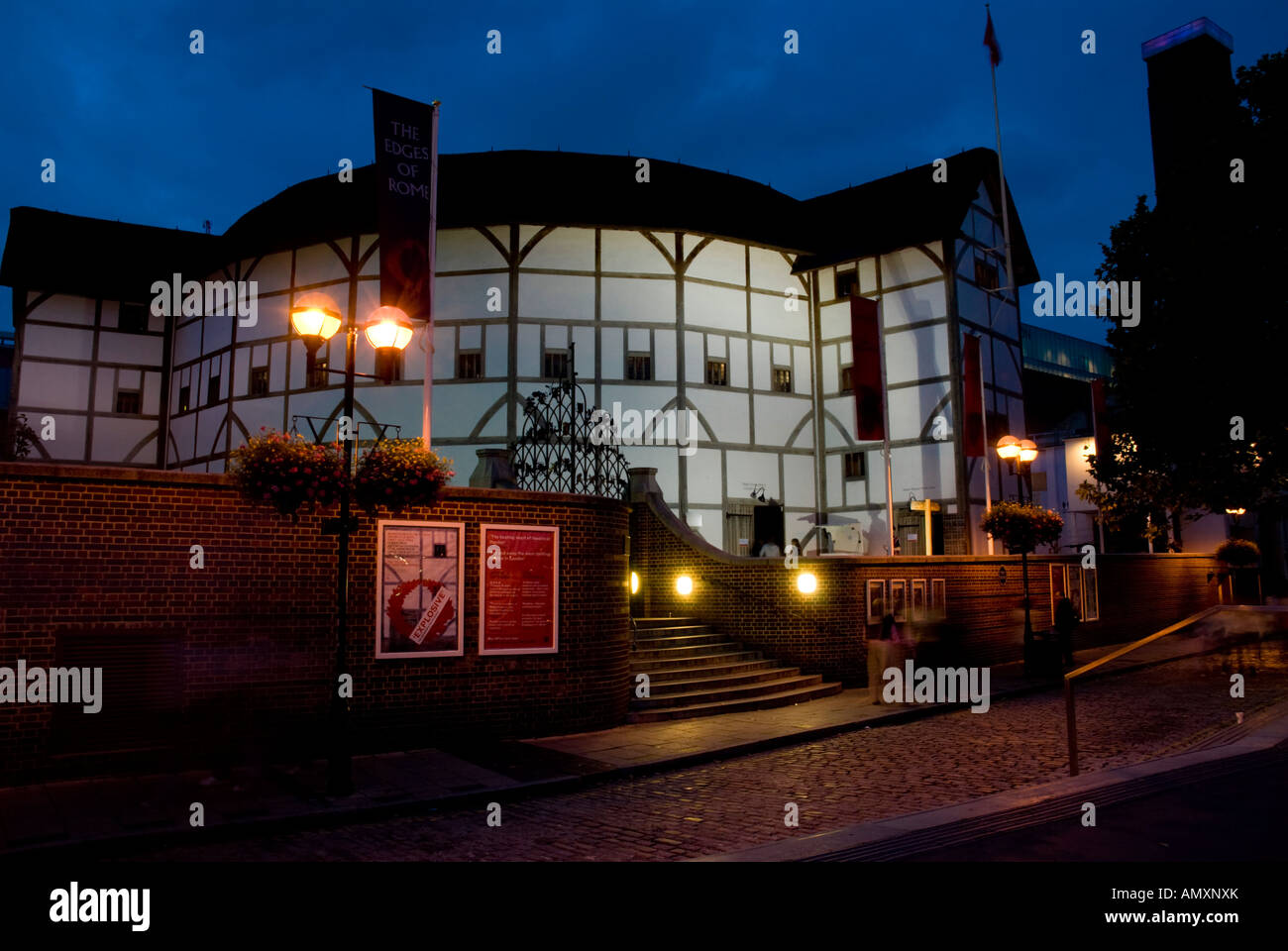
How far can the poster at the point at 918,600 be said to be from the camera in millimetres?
17391

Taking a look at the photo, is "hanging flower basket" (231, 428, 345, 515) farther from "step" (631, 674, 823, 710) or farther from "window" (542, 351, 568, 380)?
"window" (542, 351, 568, 380)

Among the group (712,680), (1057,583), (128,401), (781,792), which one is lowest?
(781,792)

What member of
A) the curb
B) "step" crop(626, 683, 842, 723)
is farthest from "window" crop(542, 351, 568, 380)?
the curb

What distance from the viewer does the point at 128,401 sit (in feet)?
94.8

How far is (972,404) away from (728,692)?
44.9ft

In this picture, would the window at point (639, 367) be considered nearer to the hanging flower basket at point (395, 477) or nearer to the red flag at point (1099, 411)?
the red flag at point (1099, 411)

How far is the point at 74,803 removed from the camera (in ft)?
26.5

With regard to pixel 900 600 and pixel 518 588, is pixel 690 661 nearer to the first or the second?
pixel 518 588

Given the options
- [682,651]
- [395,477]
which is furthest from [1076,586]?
[395,477]

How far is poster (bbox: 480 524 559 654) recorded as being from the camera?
11.6 m
